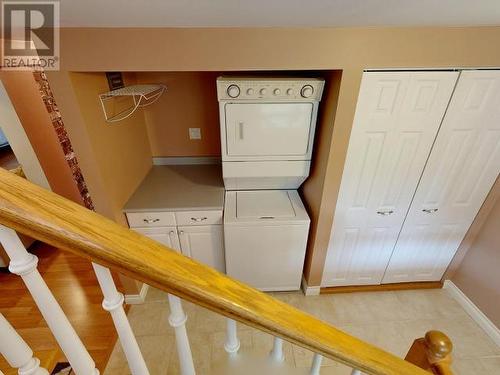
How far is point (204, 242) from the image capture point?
1.86 meters

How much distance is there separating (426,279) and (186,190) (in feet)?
7.62

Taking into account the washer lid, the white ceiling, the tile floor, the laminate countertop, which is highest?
the white ceiling

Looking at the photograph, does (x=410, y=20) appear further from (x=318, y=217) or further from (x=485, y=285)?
(x=485, y=285)

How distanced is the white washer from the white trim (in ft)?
1.67

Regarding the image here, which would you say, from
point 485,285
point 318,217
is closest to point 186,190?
point 318,217

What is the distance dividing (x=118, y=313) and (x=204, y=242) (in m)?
1.41

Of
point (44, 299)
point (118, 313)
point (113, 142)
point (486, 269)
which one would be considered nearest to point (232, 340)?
point (118, 313)

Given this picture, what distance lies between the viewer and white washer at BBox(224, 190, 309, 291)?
5.54ft

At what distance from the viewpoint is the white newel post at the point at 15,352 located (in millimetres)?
408

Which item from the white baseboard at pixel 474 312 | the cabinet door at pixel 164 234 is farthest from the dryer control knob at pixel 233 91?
the white baseboard at pixel 474 312

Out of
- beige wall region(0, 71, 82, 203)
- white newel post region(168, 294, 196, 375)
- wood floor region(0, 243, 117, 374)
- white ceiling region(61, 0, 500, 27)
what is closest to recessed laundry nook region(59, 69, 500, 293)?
white ceiling region(61, 0, 500, 27)

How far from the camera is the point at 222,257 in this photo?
6.35 feet

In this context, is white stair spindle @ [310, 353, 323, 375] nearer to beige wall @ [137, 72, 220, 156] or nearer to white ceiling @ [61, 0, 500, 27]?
white ceiling @ [61, 0, 500, 27]

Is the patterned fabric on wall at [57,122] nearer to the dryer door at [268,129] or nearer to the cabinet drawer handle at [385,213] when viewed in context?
the dryer door at [268,129]
